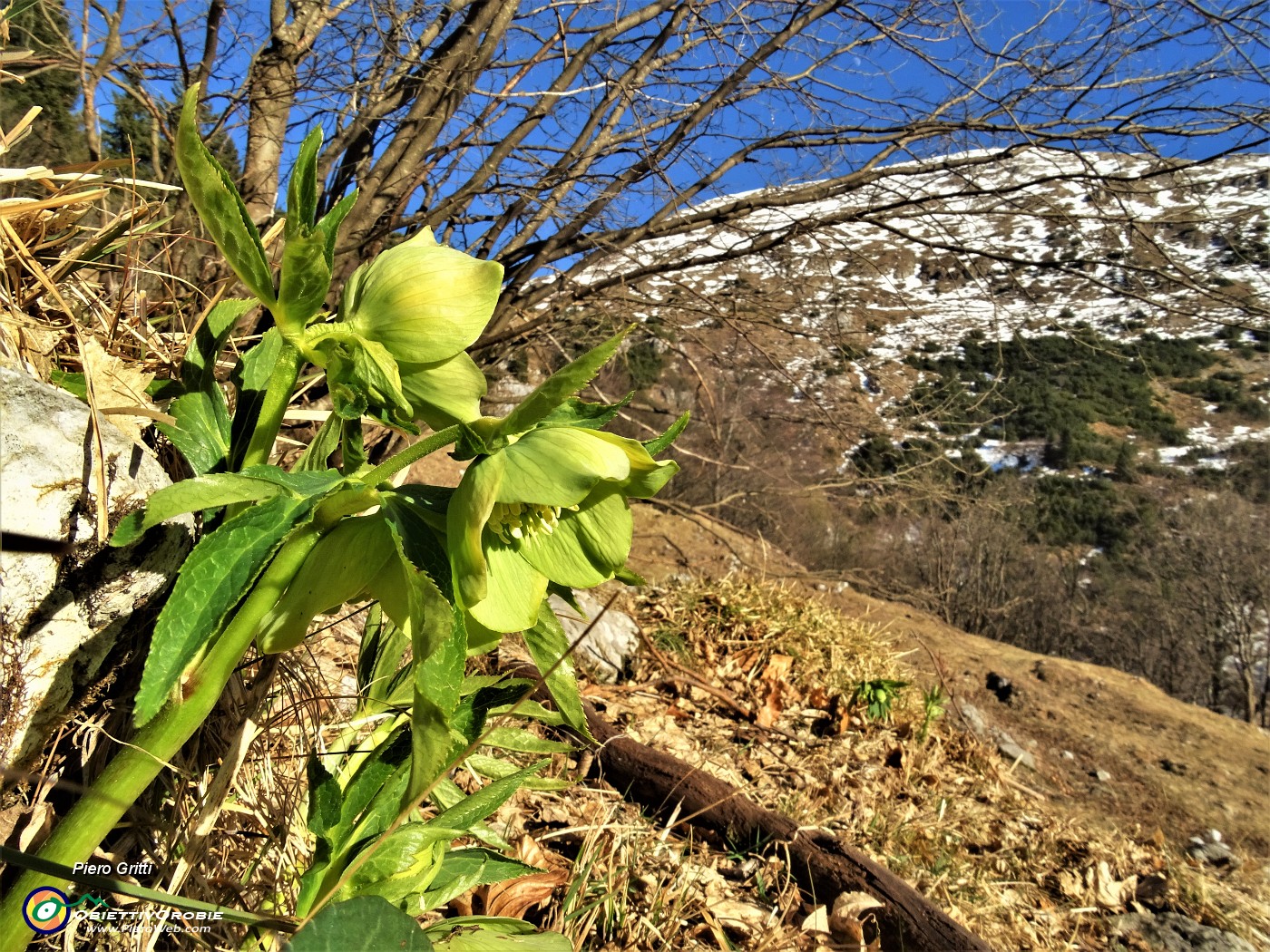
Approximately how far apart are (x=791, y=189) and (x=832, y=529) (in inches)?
323

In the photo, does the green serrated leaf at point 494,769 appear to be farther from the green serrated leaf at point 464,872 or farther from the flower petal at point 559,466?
the flower petal at point 559,466

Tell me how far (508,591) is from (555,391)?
154 mm

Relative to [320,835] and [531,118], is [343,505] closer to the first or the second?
[320,835]

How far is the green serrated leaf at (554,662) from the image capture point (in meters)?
0.61

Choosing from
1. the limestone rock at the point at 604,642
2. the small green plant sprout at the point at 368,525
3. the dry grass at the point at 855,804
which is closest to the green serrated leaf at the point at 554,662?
the small green plant sprout at the point at 368,525

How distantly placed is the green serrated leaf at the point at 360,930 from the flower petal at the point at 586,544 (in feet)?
0.79

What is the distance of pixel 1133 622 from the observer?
41.4ft

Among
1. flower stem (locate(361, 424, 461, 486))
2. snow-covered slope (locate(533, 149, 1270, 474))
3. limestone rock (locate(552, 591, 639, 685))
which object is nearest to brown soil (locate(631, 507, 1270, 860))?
limestone rock (locate(552, 591, 639, 685))

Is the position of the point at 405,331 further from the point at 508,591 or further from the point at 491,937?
the point at 491,937

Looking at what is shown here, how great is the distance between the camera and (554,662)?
0.60m

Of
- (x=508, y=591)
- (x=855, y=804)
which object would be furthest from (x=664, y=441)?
(x=855, y=804)

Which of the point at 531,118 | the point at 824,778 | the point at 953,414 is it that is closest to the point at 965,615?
the point at 953,414

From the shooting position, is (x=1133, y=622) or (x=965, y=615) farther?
(x=1133, y=622)

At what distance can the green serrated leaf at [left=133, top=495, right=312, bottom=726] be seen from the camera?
1.44 ft
